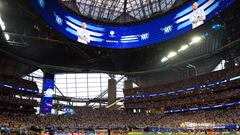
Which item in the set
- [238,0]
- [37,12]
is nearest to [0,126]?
[37,12]

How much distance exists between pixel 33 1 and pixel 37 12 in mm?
3207

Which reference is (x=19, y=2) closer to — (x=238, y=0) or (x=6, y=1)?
(x=6, y=1)

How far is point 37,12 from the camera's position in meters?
49.8

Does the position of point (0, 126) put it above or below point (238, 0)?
below

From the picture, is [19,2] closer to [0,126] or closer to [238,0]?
[0,126]

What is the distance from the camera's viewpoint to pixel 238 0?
4991 cm

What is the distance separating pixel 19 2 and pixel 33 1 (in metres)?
2.74

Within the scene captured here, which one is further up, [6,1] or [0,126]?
[6,1]

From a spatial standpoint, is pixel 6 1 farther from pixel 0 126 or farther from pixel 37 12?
pixel 0 126

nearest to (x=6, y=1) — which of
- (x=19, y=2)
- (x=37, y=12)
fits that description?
(x=19, y=2)

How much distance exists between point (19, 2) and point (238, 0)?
4203cm

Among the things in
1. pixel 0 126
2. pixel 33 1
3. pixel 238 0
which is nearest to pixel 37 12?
pixel 33 1

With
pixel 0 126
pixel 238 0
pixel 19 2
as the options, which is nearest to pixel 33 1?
pixel 19 2

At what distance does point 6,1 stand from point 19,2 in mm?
2626
